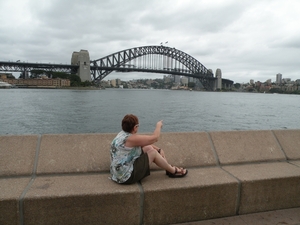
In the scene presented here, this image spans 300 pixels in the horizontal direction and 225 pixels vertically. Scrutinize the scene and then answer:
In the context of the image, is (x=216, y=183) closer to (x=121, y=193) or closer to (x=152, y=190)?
(x=152, y=190)

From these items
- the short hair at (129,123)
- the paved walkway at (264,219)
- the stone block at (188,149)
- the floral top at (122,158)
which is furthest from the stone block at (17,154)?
the paved walkway at (264,219)

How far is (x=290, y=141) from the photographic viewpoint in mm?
2906

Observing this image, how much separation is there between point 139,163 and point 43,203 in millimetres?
697

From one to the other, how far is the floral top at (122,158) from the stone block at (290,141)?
1.61 metres

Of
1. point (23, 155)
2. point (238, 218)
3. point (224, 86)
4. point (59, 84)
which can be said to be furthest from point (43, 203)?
point (224, 86)

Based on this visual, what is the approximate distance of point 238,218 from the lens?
6.64 feet

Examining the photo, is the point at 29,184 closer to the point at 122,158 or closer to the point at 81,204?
the point at 81,204

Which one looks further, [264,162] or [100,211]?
[264,162]

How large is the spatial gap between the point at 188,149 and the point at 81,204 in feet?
3.80

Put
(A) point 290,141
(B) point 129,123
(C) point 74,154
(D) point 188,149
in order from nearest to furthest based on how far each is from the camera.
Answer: (B) point 129,123 < (C) point 74,154 < (D) point 188,149 < (A) point 290,141

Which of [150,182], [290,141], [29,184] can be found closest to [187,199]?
[150,182]

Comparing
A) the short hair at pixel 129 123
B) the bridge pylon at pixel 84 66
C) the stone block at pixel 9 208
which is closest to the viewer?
the stone block at pixel 9 208

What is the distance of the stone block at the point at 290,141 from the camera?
9.17 ft

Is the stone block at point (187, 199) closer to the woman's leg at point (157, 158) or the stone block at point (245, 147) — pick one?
the woman's leg at point (157, 158)
